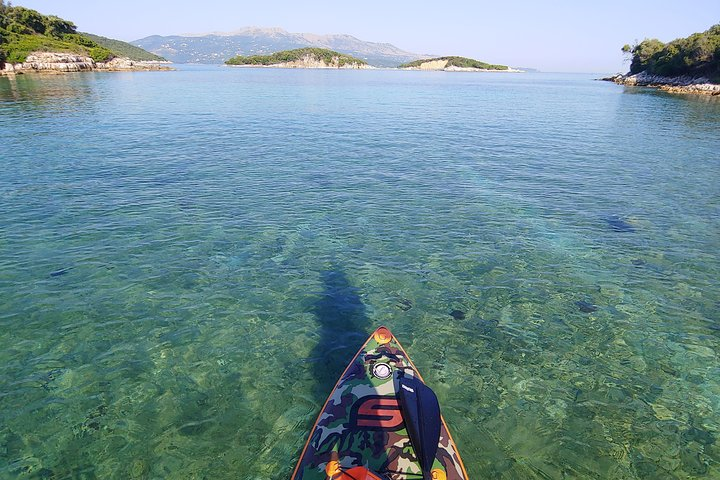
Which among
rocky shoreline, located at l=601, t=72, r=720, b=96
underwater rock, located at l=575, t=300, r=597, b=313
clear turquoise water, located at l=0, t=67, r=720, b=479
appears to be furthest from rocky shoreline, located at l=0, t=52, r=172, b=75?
rocky shoreline, located at l=601, t=72, r=720, b=96

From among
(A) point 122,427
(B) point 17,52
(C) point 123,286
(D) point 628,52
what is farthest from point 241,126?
(D) point 628,52

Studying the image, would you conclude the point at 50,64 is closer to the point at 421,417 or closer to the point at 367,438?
the point at 367,438

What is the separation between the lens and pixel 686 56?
120 m

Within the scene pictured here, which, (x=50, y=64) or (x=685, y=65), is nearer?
(x=685, y=65)

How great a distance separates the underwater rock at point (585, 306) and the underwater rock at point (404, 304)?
7.38m

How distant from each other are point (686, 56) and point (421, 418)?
160989 millimetres

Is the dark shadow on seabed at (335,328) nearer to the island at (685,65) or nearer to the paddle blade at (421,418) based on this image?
the paddle blade at (421,418)

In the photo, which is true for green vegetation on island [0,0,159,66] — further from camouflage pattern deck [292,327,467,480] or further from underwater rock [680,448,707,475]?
underwater rock [680,448,707,475]

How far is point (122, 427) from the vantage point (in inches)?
441

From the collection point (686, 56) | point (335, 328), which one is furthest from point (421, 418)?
point (686, 56)

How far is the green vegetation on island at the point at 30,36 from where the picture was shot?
140 metres

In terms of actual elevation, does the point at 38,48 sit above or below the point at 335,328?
above

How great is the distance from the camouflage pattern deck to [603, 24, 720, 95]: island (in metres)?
141

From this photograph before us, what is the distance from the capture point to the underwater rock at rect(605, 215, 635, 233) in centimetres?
2458
